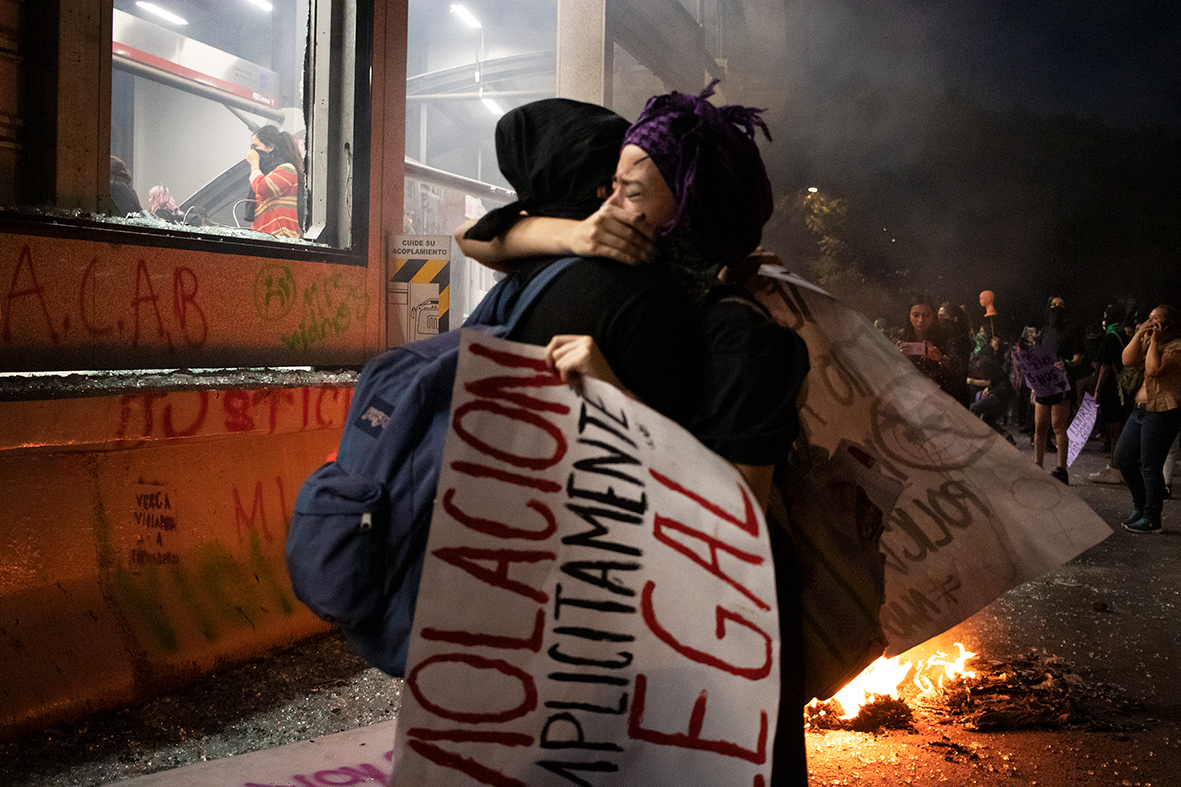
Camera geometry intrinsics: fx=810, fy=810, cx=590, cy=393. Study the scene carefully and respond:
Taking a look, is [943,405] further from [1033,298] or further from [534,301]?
[1033,298]

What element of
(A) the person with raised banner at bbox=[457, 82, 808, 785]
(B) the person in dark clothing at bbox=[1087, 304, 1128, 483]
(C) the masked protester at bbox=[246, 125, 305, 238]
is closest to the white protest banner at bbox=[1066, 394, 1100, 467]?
(B) the person in dark clothing at bbox=[1087, 304, 1128, 483]

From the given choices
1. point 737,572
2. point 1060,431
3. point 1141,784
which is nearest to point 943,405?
point 737,572

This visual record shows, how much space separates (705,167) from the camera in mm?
1272

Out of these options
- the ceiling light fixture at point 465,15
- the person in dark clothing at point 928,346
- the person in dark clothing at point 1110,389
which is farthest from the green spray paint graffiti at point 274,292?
the ceiling light fixture at point 465,15

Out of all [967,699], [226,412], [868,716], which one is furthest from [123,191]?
[967,699]

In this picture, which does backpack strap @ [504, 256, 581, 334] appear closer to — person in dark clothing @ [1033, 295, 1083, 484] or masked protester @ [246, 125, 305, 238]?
masked protester @ [246, 125, 305, 238]

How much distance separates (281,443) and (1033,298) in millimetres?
28615

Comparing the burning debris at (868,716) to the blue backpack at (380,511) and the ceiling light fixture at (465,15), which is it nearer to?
the blue backpack at (380,511)

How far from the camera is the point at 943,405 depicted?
169cm

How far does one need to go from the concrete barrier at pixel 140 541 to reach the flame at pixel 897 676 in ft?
7.78

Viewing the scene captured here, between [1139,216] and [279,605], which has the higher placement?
[1139,216]

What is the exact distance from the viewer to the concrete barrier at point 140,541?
269 cm

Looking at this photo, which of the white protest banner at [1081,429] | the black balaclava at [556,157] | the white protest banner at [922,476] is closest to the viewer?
the black balaclava at [556,157]

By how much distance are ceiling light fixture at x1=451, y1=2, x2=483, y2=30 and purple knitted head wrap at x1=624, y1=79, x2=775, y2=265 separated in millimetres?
14972
